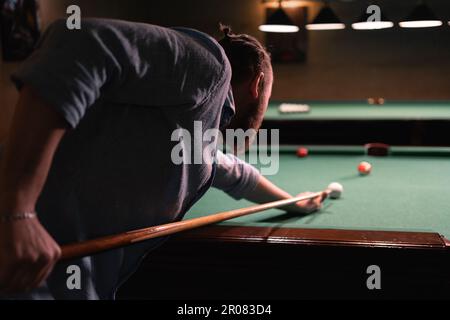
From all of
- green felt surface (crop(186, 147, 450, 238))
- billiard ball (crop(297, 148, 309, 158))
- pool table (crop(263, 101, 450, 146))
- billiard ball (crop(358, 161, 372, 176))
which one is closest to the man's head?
green felt surface (crop(186, 147, 450, 238))

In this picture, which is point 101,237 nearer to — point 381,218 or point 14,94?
point 381,218

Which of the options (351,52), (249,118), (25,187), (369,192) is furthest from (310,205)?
(351,52)

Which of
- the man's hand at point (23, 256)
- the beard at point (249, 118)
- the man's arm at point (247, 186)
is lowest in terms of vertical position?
the man's arm at point (247, 186)

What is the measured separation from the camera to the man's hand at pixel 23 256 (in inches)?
34.5

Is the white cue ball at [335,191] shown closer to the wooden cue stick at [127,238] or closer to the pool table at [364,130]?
the wooden cue stick at [127,238]

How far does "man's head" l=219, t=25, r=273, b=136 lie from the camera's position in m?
1.43

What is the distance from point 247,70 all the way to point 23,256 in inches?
31.3

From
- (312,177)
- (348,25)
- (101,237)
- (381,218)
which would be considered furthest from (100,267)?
(348,25)

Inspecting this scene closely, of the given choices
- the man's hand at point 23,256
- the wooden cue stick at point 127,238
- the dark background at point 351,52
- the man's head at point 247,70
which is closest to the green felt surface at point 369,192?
the wooden cue stick at point 127,238

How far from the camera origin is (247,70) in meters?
1.43

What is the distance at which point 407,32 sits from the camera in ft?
22.8

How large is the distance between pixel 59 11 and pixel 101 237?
555 cm

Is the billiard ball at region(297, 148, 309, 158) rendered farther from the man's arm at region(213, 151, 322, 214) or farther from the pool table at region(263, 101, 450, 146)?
the man's arm at region(213, 151, 322, 214)

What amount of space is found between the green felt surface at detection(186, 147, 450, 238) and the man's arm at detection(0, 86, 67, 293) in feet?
2.95
